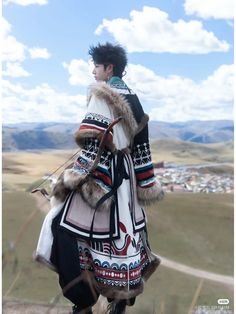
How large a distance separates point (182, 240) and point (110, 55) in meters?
2.53

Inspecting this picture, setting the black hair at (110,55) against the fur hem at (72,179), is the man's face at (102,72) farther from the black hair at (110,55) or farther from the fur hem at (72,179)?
the fur hem at (72,179)

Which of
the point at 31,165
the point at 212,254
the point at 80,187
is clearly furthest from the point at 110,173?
the point at 212,254

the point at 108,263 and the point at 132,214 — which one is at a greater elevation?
the point at 132,214

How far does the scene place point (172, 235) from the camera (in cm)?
410

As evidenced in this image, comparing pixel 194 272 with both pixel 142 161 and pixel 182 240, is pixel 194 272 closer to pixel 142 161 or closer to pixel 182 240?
pixel 182 240

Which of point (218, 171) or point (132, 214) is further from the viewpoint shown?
point (218, 171)


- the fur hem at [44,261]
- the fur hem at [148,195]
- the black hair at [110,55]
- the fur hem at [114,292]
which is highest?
the black hair at [110,55]

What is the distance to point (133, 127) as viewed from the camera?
75.1 inches

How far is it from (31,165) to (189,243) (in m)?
1.52

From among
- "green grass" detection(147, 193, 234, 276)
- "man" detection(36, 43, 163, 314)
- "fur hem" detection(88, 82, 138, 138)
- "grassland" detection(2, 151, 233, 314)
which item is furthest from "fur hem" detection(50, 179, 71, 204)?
"green grass" detection(147, 193, 234, 276)

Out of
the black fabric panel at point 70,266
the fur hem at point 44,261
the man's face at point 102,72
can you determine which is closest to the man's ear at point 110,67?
the man's face at point 102,72

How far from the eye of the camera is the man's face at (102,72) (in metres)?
1.98

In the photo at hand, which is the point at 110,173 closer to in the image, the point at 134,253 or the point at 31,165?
the point at 134,253

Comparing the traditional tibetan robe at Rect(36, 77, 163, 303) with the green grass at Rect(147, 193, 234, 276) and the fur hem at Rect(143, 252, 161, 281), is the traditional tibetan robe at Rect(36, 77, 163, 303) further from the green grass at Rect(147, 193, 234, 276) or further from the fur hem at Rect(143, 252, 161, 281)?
the green grass at Rect(147, 193, 234, 276)
